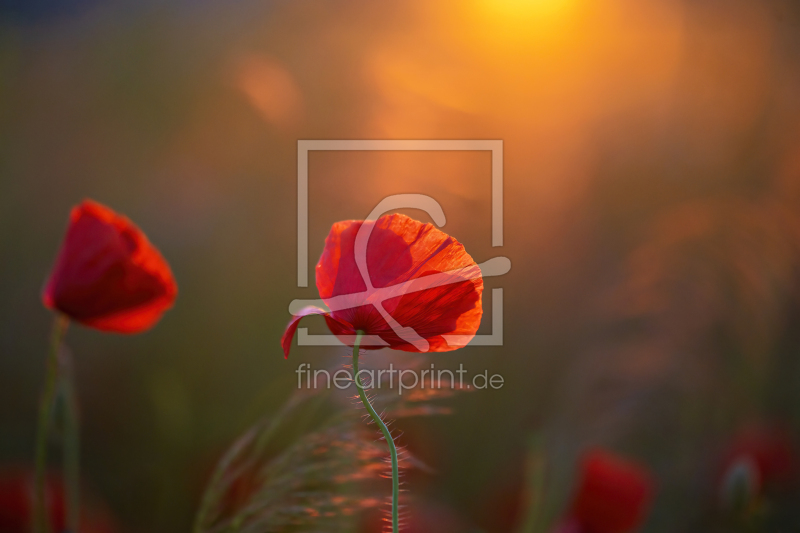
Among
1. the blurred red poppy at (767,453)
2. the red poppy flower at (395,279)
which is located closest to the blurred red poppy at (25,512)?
the red poppy flower at (395,279)

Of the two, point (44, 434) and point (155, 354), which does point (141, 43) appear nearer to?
point (155, 354)

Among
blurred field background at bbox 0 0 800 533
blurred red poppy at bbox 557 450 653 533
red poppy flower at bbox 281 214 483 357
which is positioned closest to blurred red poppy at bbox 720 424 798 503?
blurred field background at bbox 0 0 800 533

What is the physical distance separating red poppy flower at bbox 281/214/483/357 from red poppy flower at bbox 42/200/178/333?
156 mm

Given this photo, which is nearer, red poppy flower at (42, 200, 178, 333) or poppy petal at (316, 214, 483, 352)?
poppy petal at (316, 214, 483, 352)

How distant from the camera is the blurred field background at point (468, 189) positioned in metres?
0.89

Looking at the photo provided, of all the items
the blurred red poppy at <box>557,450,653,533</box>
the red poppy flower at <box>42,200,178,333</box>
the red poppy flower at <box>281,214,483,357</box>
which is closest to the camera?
the red poppy flower at <box>281,214,483,357</box>

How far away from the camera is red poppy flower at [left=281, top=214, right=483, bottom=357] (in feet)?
0.95

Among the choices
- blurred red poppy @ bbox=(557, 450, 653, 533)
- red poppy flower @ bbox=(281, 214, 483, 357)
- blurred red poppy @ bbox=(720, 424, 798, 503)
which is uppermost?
red poppy flower @ bbox=(281, 214, 483, 357)

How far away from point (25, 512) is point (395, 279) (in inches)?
20.4

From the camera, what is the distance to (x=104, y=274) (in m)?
0.40

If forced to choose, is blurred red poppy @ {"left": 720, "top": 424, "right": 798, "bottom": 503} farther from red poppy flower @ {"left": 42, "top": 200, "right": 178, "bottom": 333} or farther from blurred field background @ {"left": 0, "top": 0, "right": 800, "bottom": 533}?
red poppy flower @ {"left": 42, "top": 200, "right": 178, "bottom": 333}

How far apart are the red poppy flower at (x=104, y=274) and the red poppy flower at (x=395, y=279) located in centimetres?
16

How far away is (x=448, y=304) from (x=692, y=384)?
30.6 inches

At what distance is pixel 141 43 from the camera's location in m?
1.06
